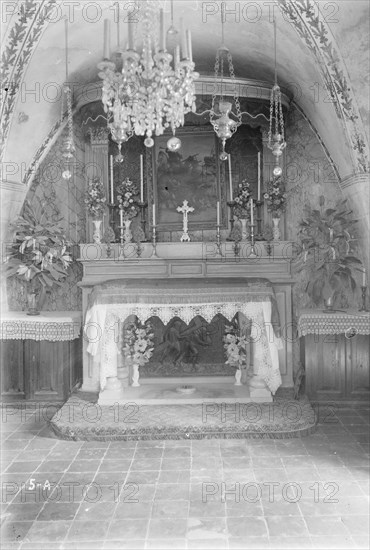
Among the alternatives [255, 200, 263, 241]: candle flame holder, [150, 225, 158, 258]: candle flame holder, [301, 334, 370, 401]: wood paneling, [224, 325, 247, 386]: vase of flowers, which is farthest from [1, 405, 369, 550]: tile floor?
[255, 200, 263, 241]: candle flame holder

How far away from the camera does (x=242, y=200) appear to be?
765 cm

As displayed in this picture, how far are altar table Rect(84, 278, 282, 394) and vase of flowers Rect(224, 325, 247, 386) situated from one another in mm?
456

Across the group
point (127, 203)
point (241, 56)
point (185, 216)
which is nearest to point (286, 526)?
point (185, 216)

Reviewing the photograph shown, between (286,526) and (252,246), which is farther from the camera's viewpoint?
(252,246)

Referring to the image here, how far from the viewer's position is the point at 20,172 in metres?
7.36

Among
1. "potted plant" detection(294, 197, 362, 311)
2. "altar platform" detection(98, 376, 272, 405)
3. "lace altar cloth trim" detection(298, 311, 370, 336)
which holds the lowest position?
"altar platform" detection(98, 376, 272, 405)

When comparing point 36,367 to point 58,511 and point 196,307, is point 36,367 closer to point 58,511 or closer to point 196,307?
point 196,307

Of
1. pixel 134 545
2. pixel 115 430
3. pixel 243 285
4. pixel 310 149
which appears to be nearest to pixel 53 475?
pixel 115 430

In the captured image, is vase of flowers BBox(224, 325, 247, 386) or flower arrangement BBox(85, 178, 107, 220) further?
flower arrangement BBox(85, 178, 107, 220)

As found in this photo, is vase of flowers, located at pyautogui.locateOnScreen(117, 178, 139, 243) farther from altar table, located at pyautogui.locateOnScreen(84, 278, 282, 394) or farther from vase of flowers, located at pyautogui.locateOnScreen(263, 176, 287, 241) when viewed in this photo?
vase of flowers, located at pyautogui.locateOnScreen(263, 176, 287, 241)

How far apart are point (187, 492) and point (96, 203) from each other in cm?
423

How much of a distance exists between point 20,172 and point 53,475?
4109mm

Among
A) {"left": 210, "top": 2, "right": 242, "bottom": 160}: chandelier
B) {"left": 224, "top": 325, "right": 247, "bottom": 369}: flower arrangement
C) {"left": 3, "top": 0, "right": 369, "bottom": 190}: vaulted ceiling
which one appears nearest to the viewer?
{"left": 210, "top": 2, "right": 242, "bottom": 160}: chandelier

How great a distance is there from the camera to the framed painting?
7.77m
